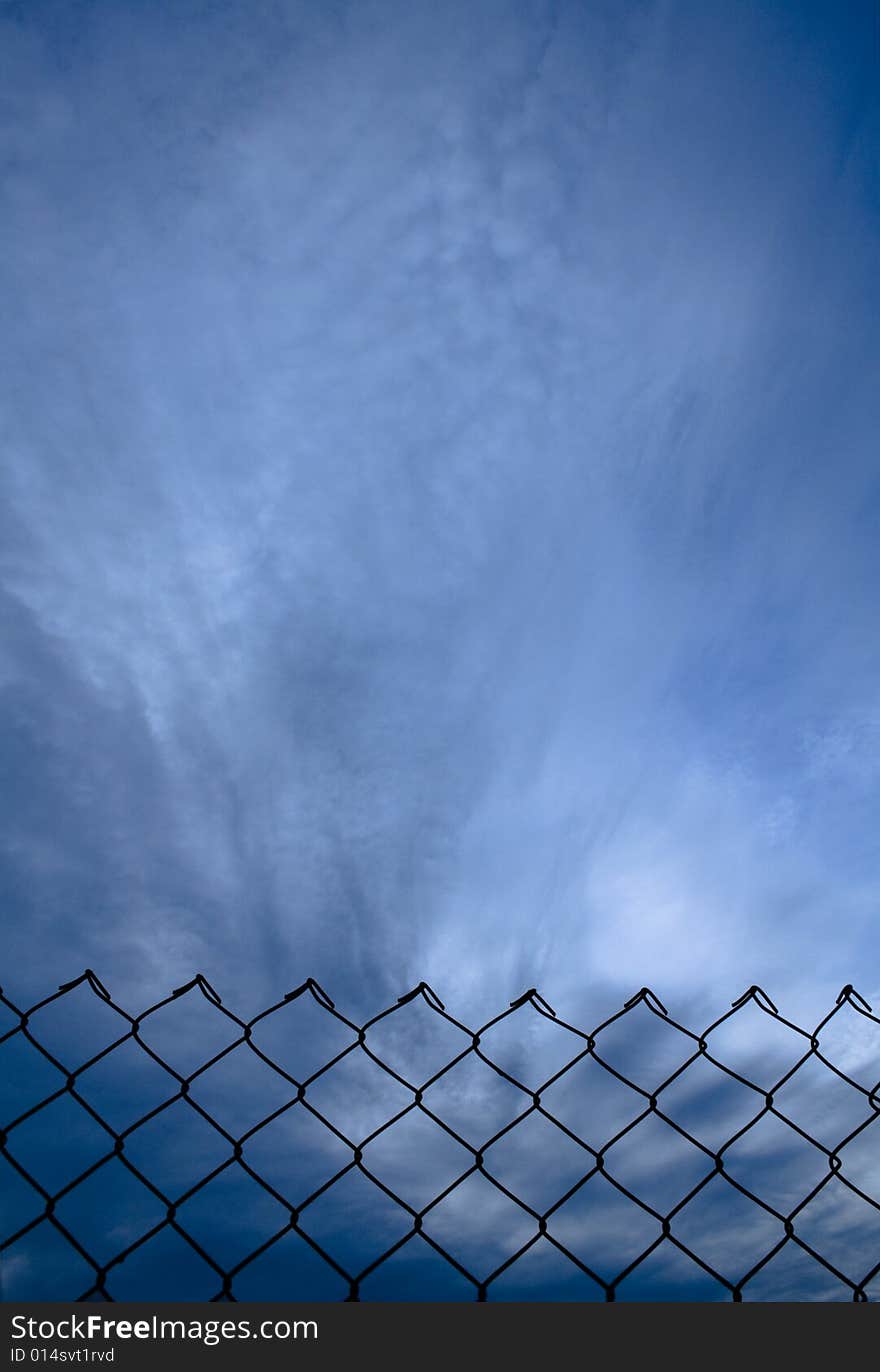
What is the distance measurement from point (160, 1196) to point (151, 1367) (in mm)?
412

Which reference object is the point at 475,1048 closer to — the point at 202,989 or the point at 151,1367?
the point at 202,989

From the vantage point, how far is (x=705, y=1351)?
5.42ft

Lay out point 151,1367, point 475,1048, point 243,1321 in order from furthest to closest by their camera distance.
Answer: point 475,1048
point 243,1321
point 151,1367

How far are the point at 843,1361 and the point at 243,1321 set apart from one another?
1.21 meters

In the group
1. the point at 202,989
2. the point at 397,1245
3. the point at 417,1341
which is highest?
the point at 202,989

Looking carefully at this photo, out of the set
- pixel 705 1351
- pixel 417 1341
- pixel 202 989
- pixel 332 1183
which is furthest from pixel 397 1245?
pixel 202 989

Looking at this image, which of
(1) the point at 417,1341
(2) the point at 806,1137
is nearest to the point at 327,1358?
(1) the point at 417,1341

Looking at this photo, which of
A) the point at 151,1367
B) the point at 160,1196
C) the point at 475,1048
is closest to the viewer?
the point at 151,1367

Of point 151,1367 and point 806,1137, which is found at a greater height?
point 806,1137

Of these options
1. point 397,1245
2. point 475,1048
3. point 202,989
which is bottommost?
point 397,1245

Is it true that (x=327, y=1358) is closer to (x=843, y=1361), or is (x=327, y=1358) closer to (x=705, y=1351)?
(x=705, y=1351)

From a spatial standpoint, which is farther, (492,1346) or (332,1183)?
(332,1183)

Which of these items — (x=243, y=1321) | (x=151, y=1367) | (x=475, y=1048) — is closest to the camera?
(x=151, y=1367)

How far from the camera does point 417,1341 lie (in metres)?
1.60
